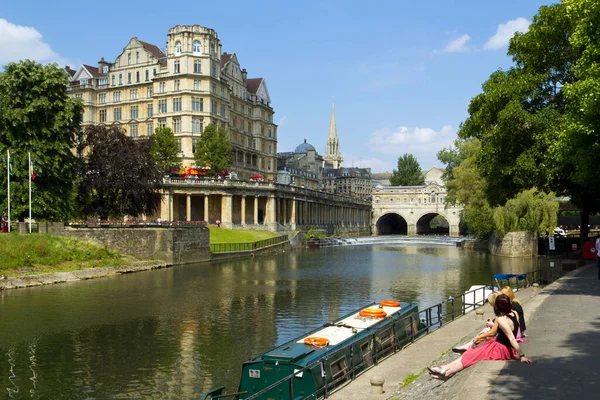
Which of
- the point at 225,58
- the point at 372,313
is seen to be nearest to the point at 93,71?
the point at 225,58

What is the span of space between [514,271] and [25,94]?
154ft

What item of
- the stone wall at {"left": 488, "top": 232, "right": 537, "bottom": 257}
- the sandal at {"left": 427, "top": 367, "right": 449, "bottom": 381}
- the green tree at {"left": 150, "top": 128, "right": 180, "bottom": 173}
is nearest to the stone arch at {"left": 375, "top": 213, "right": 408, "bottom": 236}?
the green tree at {"left": 150, "top": 128, "right": 180, "bottom": 173}

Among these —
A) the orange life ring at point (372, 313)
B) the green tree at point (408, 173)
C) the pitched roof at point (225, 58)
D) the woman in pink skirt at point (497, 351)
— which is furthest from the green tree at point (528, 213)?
the green tree at point (408, 173)

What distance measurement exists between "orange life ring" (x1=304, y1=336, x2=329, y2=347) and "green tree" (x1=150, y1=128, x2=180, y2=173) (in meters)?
76.6

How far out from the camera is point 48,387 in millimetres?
19938

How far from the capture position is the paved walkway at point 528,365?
11883mm

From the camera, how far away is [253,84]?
5241 inches

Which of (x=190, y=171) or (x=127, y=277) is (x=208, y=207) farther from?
(x=127, y=277)

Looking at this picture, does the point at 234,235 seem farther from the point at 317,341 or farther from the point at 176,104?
the point at 317,341

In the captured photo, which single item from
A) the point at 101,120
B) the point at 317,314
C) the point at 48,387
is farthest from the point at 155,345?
the point at 101,120

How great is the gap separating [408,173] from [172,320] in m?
162

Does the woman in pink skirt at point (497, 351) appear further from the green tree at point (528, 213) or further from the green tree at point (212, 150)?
the green tree at point (212, 150)

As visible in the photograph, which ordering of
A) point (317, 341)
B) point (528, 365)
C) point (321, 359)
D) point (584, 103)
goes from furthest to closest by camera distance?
1. point (584, 103)
2. point (317, 341)
3. point (321, 359)
4. point (528, 365)

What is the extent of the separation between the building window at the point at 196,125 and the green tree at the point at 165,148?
9955mm
